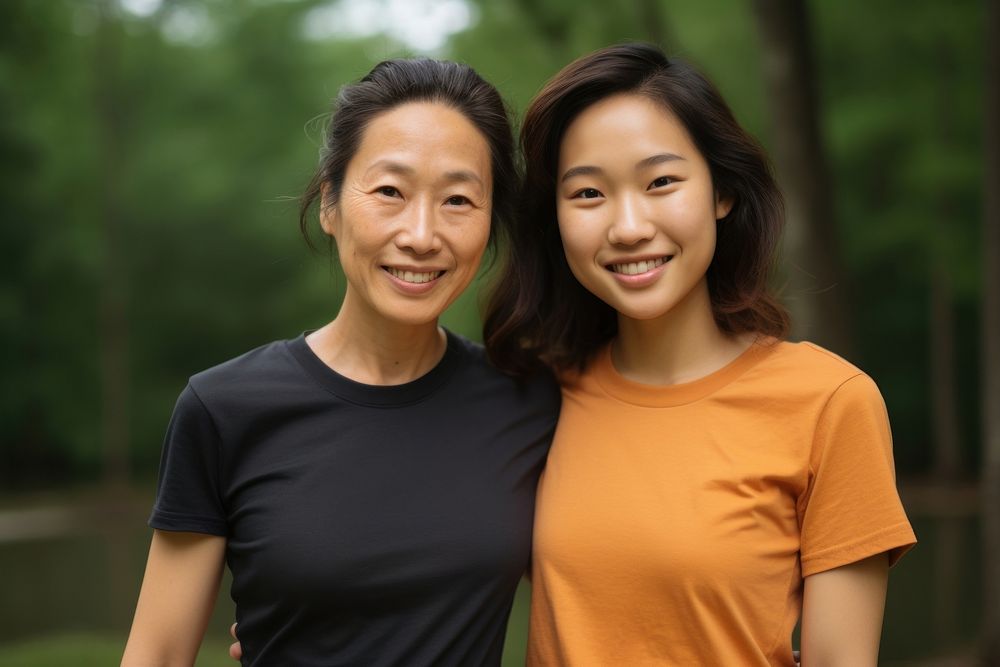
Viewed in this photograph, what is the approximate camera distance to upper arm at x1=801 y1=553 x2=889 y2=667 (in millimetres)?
2387

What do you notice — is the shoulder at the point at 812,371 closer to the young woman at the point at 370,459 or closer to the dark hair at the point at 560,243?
the dark hair at the point at 560,243

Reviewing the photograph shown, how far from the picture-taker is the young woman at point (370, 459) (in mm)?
2494

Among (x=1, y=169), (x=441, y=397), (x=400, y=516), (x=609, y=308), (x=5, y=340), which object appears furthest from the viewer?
(x=5, y=340)

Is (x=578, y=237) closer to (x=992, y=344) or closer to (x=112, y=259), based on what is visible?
(x=992, y=344)

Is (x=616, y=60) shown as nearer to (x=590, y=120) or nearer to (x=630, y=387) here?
(x=590, y=120)

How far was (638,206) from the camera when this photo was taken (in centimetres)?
260

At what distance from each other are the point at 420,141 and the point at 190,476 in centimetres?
98

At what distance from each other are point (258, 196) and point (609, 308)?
840 inches

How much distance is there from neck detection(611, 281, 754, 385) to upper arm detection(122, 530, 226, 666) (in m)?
1.18

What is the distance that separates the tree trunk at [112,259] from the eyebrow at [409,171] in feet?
66.0

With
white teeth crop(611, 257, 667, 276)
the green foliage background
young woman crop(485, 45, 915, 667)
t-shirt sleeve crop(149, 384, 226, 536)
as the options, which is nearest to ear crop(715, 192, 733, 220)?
young woman crop(485, 45, 915, 667)

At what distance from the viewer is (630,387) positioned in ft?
9.16

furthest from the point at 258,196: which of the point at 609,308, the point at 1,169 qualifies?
the point at 609,308

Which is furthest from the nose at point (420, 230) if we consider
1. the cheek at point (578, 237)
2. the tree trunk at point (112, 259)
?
the tree trunk at point (112, 259)
